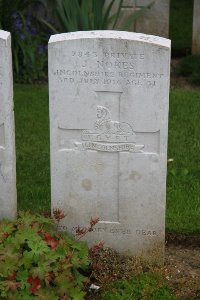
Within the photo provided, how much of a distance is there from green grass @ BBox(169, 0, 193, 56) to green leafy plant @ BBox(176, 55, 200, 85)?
3.03ft

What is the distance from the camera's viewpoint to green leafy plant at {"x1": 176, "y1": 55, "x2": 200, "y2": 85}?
859 centimetres

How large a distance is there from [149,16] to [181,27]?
8.10ft

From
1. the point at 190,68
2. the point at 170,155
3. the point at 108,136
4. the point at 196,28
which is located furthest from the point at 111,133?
the point at 196,28

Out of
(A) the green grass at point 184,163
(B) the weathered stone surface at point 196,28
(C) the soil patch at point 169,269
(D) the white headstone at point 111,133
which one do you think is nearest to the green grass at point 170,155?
(A) the green grass at point 184,163

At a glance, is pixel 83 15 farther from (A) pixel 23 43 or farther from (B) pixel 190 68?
(B) pixel 190 68

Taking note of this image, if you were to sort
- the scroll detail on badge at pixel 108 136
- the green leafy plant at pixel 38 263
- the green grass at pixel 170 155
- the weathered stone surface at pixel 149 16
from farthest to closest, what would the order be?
1. the weathered stone surface at pixel 149 16
2. the green grass at pixel 170 155
3. the scroll detail on badge at pixel 108 136
4. the green leafy plant at pixel 38 263

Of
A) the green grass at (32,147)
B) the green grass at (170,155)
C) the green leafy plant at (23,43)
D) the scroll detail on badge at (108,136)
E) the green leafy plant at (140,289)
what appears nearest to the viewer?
the green leafy plant at (140,289)

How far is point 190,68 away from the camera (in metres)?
8.74

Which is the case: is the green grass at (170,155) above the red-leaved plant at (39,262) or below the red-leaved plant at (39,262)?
above

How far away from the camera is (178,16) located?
1239 cm

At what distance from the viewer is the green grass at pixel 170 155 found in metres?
5.26

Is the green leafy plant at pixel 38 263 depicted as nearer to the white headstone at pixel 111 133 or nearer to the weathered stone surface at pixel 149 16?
the white headstone at pixel 111 133

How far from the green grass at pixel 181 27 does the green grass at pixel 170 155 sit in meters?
1.92

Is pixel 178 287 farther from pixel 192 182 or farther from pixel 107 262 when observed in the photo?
pixel 192 182
